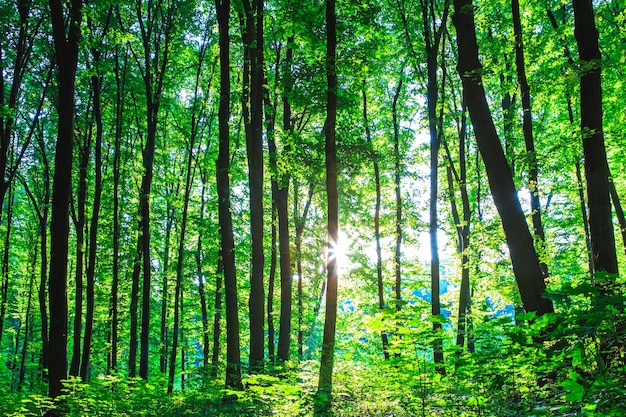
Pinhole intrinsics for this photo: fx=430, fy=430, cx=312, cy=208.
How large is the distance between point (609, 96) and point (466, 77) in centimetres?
1094

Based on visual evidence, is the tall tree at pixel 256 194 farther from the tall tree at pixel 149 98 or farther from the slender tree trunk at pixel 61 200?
the tall tree at pixel 149 98

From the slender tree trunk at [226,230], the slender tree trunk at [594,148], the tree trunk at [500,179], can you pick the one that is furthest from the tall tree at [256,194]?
the slender tree trunk at [594,148]

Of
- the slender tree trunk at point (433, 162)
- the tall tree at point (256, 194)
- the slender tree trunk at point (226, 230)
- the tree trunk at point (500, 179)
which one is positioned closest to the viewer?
the tree trunk at point (500, 179)

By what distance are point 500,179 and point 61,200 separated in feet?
27.9

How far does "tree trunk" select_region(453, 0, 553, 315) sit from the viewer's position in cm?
685

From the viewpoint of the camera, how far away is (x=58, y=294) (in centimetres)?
861

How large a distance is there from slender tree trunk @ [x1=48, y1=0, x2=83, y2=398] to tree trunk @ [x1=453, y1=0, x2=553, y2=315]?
7.82 m

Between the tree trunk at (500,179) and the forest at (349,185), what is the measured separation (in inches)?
1.4

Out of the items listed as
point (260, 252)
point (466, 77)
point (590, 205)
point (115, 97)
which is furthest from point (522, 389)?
point (115, 97)

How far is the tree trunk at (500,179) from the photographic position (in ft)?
22.5

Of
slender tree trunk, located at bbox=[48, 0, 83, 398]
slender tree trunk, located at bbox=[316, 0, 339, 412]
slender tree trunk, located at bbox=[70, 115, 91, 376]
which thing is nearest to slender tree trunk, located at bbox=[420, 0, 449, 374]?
slender tree trunk, located at bbox=[316, 0, 339, 412]

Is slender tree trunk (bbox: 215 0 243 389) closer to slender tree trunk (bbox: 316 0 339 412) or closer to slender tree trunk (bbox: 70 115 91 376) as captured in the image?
slender tree trunk (bbox: 316 0 339 412)

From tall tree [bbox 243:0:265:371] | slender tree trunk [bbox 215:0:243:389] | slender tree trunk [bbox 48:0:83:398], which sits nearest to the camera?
slender tree trunk [bbox 48:0:83:398]

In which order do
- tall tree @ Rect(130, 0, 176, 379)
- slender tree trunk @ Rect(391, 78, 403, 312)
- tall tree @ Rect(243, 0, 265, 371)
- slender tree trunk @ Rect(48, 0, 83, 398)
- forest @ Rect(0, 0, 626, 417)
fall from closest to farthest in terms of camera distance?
forest @ Rect(0, 0, 626, 417)
slender tree trunk @ Rect(48, 0, 83, 398)
tall tree @ Rect(243, 0, 265, 371)
tall tree @ Rect(130, 0, 176, 379)
slender tree trunk @ Rect(391, 78, 403, 312)
